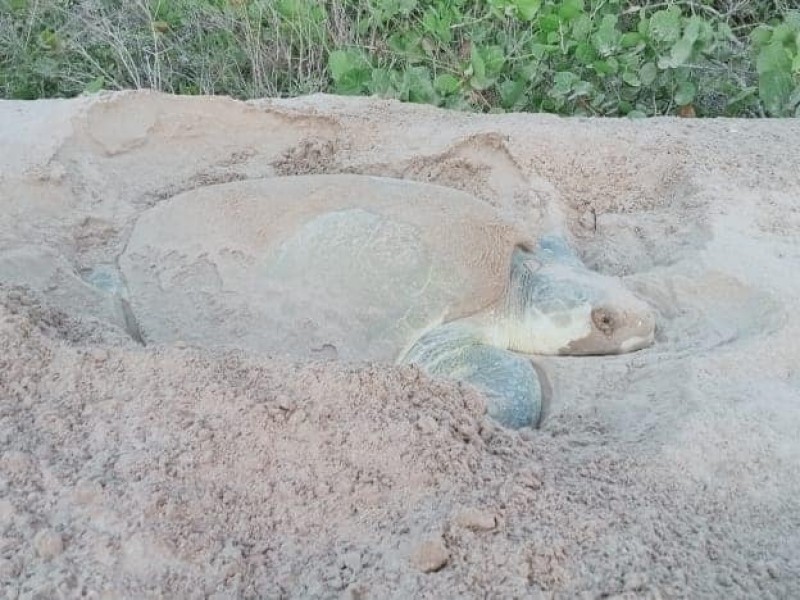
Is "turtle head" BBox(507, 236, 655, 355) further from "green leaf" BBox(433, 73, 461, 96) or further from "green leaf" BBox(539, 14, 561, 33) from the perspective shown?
"green leaf" BBox(539, 14, 561, 33)

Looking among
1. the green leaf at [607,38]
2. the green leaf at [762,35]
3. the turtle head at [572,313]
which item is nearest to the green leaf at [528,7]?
the green leaf at [607,38]

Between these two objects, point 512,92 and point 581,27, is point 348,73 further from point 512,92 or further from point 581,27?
point 581,27

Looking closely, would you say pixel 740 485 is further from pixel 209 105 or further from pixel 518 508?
pixel 209 105

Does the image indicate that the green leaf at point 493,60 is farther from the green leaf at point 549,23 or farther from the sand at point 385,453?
the sand at point 385,453

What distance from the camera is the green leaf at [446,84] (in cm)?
304

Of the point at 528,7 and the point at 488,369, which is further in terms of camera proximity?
the point at 528,7

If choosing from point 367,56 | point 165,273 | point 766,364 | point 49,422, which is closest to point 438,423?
point 49,422

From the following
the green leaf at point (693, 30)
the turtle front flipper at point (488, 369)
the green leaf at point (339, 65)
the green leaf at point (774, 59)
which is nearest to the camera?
the turtle front flipper at point (488, 369)

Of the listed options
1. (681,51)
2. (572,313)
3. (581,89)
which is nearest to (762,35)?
(681,51)

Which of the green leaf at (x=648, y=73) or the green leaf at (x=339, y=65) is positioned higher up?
the green leaf at (x=648, y=73)

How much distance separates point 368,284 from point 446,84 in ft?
4.67

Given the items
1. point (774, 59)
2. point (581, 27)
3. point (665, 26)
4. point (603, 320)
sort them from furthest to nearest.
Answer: point (581, 27)
point (665, 26)
point (774, 59)
point (603, 320)

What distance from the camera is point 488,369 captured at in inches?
69.7

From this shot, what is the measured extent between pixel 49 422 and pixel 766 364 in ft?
4.31
